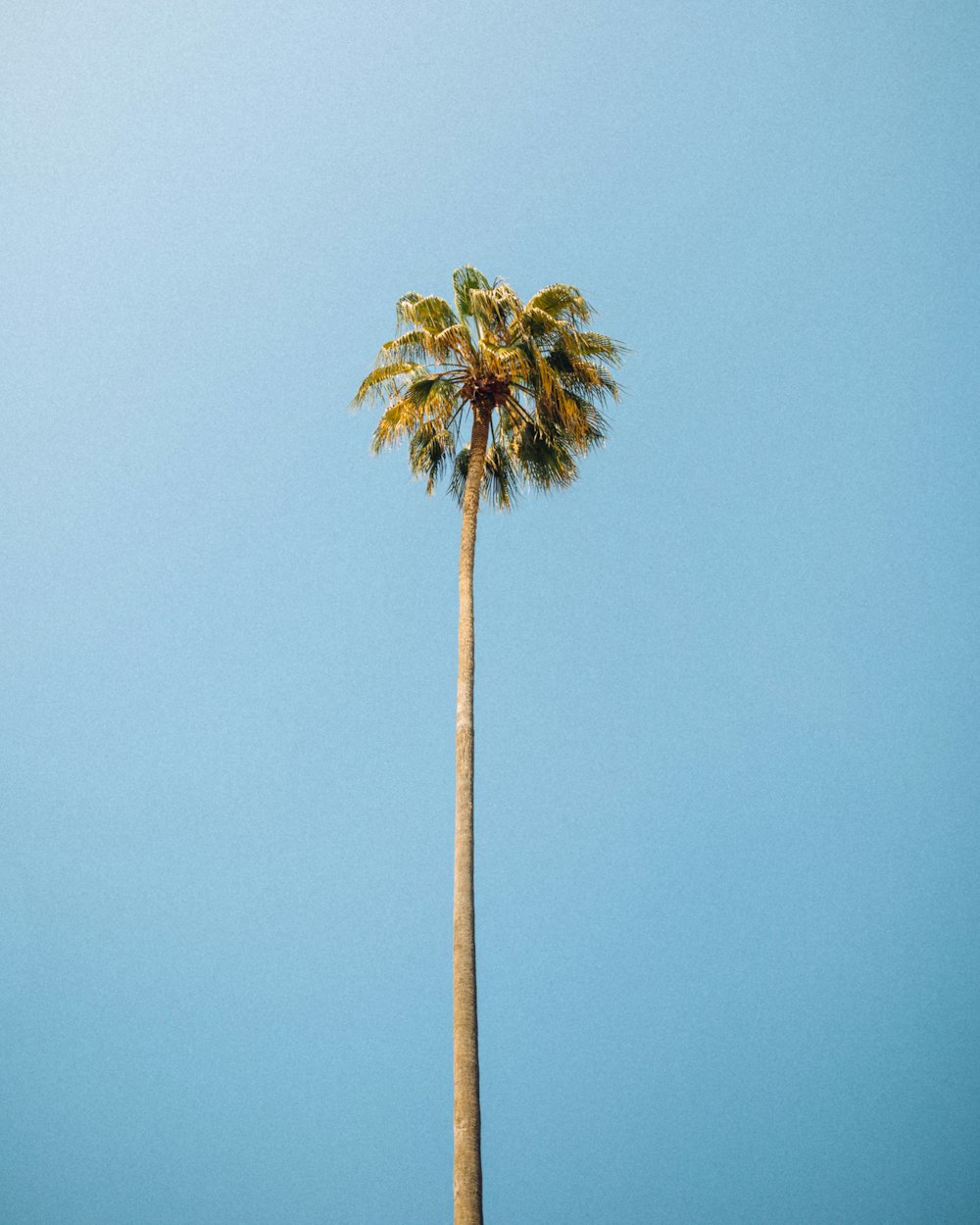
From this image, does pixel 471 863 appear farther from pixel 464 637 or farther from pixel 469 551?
pixel 469 551

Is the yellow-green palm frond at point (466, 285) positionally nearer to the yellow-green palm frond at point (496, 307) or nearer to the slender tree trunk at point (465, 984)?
the yellow-green palm frond at point (496, 307)

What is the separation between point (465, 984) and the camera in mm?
9711

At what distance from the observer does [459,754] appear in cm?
1145

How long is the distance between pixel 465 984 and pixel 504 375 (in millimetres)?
9655

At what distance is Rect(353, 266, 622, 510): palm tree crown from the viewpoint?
46.3ft

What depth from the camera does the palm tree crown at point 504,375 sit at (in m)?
14.1

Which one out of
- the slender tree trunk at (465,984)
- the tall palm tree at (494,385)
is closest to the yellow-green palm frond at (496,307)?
the tall palm tree at (494,385)

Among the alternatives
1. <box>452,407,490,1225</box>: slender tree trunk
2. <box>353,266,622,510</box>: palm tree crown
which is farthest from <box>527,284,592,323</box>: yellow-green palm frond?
<box>452,407,490,1225</box>: slender tree trunk

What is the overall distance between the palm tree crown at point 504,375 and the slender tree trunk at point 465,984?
3.46 m

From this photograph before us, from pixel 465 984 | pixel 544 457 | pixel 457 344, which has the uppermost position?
pixel 457 344

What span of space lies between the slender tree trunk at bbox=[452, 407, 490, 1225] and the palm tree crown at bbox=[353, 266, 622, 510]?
3458mm

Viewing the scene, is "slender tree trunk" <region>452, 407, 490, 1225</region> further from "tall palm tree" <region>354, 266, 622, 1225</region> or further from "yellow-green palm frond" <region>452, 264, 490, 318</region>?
"yellow-green palm frond" <region>452, 264, 490, 318</region>

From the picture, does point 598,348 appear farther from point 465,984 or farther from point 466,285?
point 465,984

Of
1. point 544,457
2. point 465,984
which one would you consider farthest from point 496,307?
point 465,984
